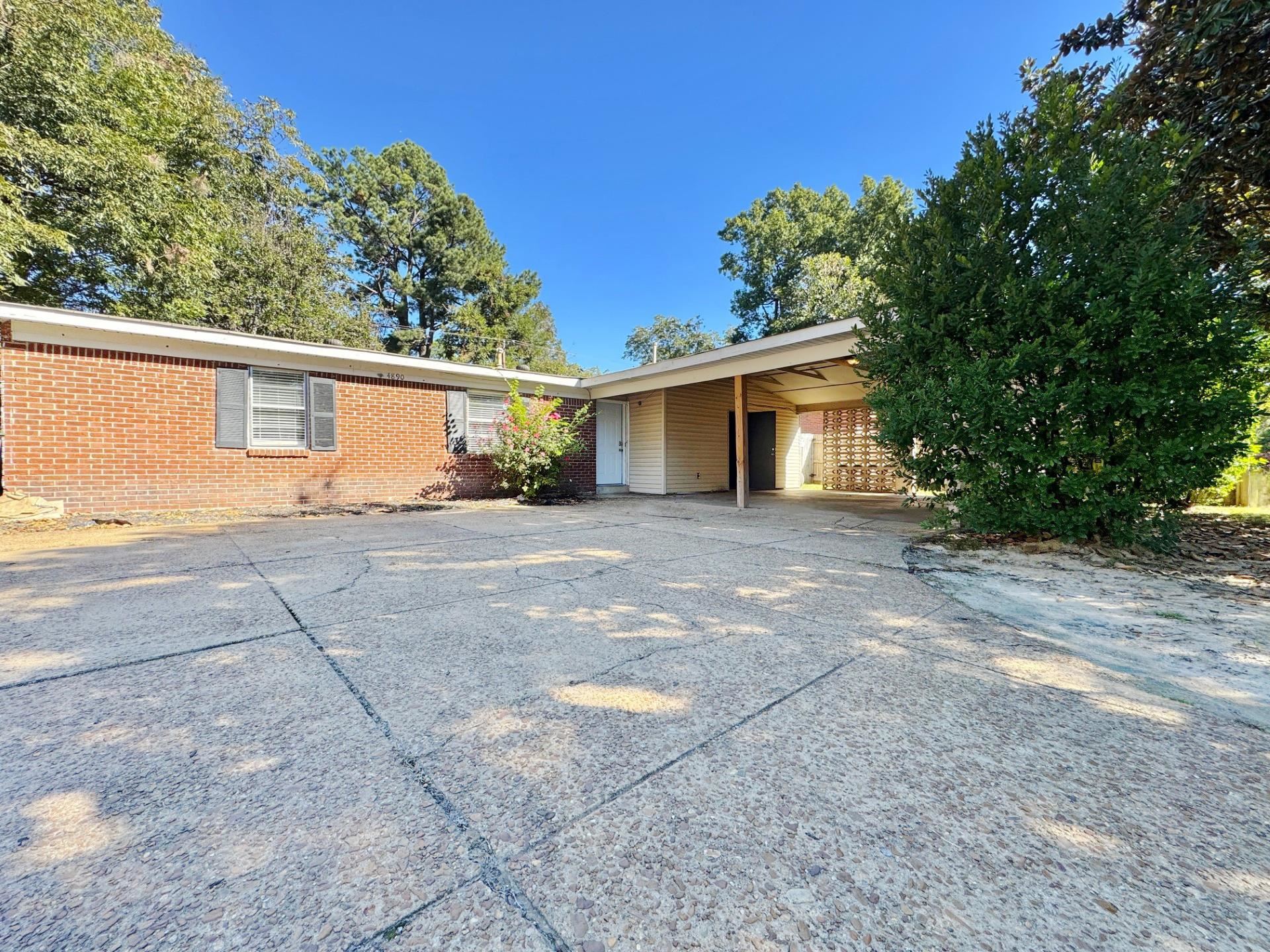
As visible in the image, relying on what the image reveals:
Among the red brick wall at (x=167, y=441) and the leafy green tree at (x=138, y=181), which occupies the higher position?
the leafy green tree at (x=138, y=181)

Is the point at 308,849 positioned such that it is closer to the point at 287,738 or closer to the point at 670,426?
the point at 287,738

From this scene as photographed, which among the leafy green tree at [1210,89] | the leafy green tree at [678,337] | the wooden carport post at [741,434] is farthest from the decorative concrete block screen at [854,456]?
→ the leafy green tree at [678,337]

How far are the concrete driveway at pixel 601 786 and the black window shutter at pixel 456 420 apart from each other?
669 cm

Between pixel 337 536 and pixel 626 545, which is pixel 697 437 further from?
pixel 337 536

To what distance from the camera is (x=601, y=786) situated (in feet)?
4.73

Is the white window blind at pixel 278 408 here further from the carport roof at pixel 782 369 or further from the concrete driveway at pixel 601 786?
the concrete driveway at pixel 601 786

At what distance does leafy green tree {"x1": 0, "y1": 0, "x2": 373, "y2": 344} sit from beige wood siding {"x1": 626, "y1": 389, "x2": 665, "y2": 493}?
1110cm

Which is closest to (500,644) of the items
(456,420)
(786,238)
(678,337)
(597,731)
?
(597,731)

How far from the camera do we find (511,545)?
16.9 ft

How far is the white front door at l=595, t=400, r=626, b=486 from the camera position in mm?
11750

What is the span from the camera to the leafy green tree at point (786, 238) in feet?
76.5

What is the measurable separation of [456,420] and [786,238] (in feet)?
65.9

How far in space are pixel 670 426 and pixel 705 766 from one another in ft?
33.7

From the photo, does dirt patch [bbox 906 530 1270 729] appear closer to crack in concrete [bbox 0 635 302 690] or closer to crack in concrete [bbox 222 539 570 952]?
crack in concrete [bbox 222 539 570 952]
